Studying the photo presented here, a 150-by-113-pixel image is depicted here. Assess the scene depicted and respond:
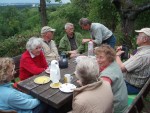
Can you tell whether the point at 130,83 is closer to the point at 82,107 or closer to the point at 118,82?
the point at 118,82

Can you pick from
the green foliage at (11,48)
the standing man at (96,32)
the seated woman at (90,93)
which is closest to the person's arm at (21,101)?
the seated woman at (90,93)

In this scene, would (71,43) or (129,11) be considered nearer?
(71,43)

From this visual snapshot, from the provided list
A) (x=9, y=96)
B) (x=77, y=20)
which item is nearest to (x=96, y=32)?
(x=9, y=96)

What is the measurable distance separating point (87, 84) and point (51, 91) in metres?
0.89

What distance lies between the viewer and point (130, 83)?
3648 mm

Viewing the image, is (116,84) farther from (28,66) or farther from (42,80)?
(28,66)

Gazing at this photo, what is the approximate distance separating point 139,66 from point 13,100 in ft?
6.15

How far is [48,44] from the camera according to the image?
4938 mm

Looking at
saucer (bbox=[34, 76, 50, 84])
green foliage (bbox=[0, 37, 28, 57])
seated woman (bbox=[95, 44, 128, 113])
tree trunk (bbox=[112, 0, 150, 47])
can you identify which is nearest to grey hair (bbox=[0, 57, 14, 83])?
saucer (bbox=[34, 76, 50, 84])

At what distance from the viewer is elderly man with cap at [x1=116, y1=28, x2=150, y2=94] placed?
11.2 ft

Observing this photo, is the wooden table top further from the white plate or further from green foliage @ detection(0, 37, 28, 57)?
green foliage @ detection(0, 37, 28, 57)

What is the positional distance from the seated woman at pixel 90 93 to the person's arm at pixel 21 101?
0.87 metres

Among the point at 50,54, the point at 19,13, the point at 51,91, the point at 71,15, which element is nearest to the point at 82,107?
the point at 51,91

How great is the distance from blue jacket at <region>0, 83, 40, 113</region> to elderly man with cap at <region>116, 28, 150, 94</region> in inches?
59.3
